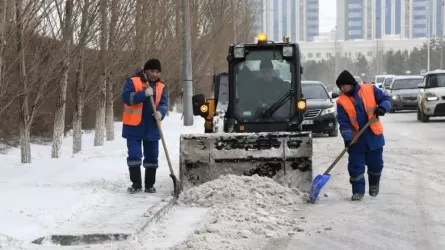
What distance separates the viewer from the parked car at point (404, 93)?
33.1m

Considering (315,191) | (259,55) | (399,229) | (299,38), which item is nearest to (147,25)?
(259,55)

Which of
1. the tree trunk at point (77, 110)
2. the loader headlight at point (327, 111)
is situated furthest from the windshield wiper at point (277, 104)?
the loader headlight at point (327, 111)

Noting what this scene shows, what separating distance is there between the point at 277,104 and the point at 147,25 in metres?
8.63

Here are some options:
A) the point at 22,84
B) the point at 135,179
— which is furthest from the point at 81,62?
the point at 135,179

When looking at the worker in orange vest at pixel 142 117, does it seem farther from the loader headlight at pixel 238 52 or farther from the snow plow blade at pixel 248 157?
the loader headlight at pixel 238 52

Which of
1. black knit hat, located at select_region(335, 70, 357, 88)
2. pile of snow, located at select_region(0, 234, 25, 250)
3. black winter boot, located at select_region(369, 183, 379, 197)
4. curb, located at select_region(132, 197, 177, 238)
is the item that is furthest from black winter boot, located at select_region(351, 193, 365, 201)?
pile of snow, located at select_region(0, 234, 25, 250)

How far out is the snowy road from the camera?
7234mm

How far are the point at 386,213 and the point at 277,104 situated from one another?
344cm

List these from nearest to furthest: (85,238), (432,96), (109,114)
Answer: (85,238)
(109,114)
(432,96)

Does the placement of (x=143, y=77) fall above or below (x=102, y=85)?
above

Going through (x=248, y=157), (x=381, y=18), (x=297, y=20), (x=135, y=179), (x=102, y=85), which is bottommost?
(x=135, y=179)

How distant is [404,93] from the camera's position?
33219 mm

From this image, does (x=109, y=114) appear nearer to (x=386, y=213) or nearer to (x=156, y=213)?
(x=156, y=213)

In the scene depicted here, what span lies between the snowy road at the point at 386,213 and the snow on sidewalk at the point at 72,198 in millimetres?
1803
